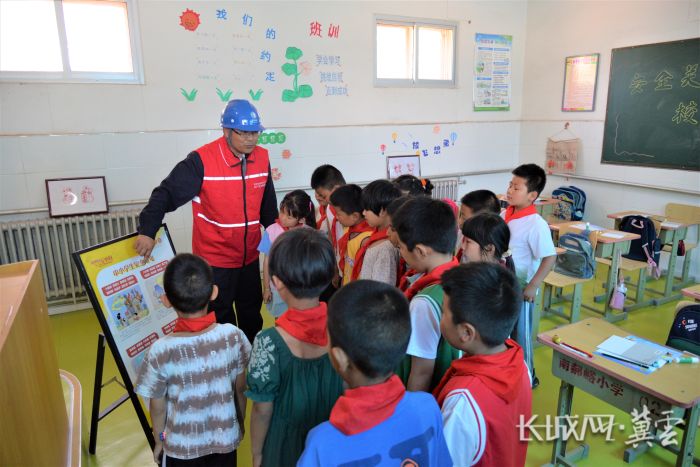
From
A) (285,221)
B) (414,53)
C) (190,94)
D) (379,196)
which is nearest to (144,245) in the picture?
(285,221)

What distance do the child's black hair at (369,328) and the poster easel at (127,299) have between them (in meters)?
1.20

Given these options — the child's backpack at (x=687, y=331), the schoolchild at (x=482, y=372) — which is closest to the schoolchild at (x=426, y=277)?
the schoolchild at (x=482, y=372)

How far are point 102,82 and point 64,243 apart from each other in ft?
4.59

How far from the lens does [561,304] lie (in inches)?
165

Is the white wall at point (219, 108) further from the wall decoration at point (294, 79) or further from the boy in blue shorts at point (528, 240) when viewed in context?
the boy in blue shorts at point (528, 240)

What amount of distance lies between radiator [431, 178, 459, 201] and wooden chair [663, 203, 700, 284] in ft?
7.30

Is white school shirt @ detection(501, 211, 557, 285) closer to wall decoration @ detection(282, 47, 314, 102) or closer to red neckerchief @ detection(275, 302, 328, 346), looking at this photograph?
red neckerchief @ detection(275, 302, 328, 346)

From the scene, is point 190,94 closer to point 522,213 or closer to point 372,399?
point 522,213

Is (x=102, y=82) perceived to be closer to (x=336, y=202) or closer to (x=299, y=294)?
(x=336, y=202)

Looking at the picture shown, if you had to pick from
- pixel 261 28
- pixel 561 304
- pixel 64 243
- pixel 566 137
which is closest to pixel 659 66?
pixel 566 137

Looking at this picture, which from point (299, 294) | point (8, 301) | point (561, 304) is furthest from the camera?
point (561, 304)

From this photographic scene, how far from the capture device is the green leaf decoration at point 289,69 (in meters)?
4.43

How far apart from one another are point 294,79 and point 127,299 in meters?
3.20

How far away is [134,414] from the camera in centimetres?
259
